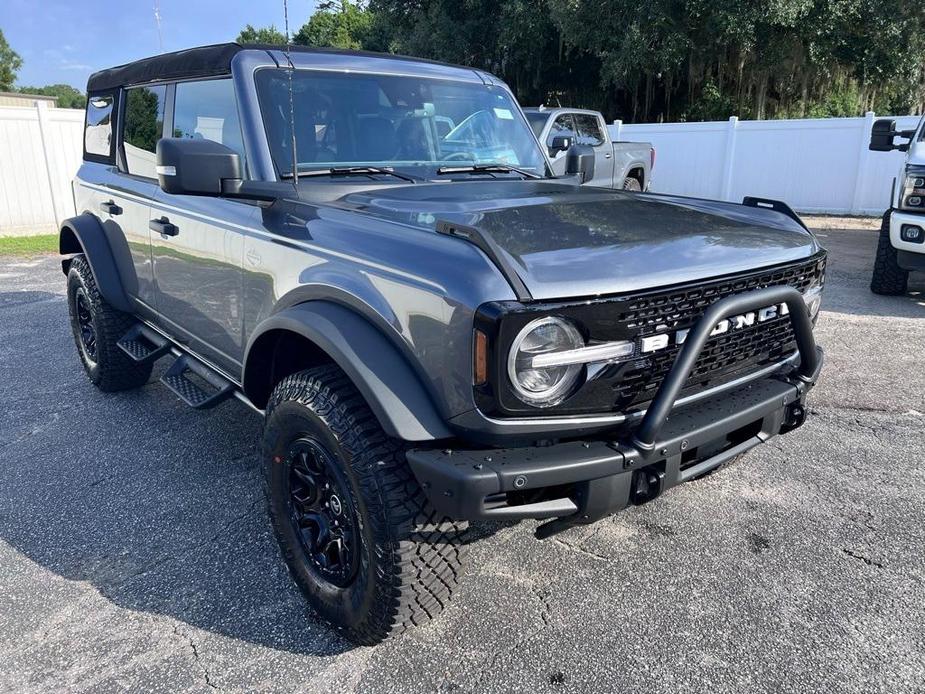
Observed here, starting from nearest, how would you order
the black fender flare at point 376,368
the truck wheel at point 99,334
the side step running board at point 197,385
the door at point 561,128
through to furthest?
the black fender flare at point 376,368 → the side step running board at point 197,385 → the truck wheel at point 99,334 → the door at point 561,128

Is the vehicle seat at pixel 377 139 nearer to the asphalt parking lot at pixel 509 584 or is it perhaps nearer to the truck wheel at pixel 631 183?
the asphalt parking lot at pixel 509 584

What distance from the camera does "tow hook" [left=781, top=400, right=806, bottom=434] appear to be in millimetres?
2627

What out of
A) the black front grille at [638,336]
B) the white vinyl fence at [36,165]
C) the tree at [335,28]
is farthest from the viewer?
the tree at [335,28]

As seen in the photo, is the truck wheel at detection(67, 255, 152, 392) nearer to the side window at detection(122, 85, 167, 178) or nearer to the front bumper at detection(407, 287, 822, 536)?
the side window at detection(122, 85, 167, 178)

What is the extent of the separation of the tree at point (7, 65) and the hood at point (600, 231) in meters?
78.7

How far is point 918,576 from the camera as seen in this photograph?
106 inches

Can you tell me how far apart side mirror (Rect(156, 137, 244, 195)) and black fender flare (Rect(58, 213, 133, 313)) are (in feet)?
5.99

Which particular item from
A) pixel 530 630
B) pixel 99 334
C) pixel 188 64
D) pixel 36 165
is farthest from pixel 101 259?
pixel 36 165

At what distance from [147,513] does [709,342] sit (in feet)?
8.32

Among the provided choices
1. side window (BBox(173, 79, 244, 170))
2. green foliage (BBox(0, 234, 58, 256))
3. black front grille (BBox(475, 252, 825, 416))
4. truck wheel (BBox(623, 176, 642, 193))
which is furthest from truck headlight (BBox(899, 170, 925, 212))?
green foliage (BBox(0, 234, 58, 256))

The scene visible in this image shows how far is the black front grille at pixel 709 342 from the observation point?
6.82 feet

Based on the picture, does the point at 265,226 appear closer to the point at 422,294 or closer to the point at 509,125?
the point at 422,294

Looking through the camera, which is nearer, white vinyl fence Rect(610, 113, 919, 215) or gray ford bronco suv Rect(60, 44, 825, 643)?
gray ford bronco suv Rect(60, 44, 825, 643)

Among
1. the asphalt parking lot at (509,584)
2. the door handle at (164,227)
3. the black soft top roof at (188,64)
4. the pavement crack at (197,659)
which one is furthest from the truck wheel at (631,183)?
the pavement crack at (197,659)
